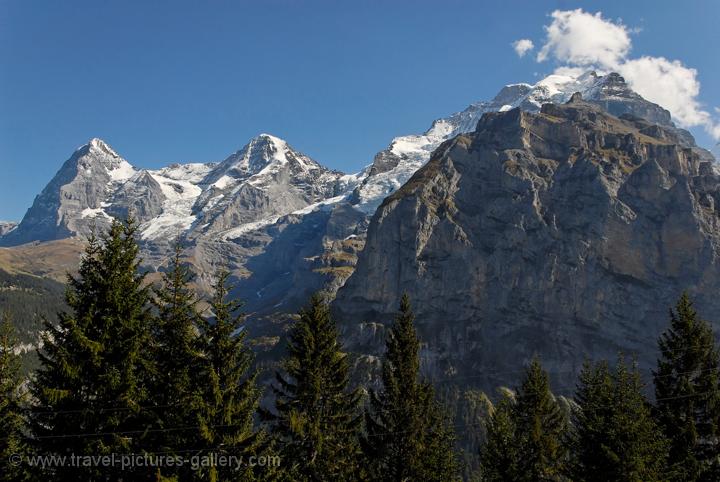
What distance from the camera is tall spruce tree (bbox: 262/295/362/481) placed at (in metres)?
36.0

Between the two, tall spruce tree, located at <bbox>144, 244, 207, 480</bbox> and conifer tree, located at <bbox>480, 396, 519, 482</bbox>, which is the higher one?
tall spruce tree, located at <bbox>144, 244, 207, 480</bbox>

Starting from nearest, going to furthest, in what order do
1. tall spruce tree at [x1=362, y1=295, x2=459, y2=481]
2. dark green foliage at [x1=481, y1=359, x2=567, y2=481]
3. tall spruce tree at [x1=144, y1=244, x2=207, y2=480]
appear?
tall spruce tree at [x1=144, y1=244, x2=207, y2=480], tall spruce tree at [x1=362, y1=295, x2=459, y2=481], dark green foliage at [x1=481, y1=359, x2=567, y2=481]

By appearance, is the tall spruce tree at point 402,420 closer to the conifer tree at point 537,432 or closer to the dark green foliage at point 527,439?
the dark green foliage at point 527,439

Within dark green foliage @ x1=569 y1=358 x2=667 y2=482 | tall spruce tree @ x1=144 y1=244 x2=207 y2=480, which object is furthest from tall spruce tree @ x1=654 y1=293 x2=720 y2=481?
tall spruce tree @ x1=144 y1=244 x2=207 y2=480

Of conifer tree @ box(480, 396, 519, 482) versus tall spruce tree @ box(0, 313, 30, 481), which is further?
conifer tree @ box(480, 396, 519, 482)

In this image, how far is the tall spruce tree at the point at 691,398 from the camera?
36.8m

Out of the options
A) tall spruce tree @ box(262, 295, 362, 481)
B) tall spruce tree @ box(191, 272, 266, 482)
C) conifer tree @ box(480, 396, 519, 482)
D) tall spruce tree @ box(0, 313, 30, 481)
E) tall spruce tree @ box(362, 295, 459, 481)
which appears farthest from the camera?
conifer tree @ box(480, 396, 519, 482)

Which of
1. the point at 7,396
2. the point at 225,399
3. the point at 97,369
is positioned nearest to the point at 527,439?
the point at 225,399

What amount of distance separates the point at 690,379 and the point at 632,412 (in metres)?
7.41

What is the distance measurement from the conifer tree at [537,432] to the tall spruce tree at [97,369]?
105ft

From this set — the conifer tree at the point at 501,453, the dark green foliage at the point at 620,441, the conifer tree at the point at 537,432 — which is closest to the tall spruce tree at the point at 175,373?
the dark green foliage at the point at 620,441

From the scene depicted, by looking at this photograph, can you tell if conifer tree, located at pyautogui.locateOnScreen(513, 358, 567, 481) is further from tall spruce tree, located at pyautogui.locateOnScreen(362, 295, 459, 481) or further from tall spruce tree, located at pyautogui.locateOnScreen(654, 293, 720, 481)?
tall spruce tree, located at pyautogui.locateOnScreen(654, 293, 720, 481)

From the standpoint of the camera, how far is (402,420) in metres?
41.2

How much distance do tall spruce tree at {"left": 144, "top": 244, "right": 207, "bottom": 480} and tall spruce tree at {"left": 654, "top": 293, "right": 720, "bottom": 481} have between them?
2771cm
